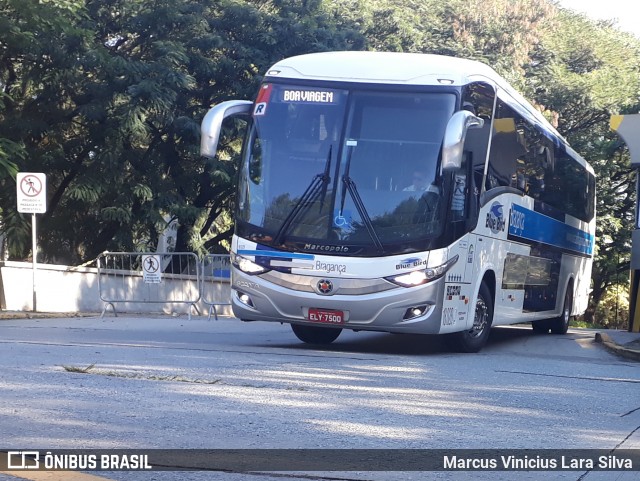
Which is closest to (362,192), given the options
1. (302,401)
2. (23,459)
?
(302,401)

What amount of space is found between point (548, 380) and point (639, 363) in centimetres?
384

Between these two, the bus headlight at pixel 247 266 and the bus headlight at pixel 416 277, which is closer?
the bus headlight at pixel 416 277

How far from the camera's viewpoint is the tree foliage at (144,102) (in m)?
25.4

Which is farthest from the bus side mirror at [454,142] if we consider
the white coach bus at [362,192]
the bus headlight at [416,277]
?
the bus headlight at [416,277]

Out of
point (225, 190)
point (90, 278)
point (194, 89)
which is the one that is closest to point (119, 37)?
point (194, 89)

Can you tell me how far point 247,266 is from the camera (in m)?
12.4

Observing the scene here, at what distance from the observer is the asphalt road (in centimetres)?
606

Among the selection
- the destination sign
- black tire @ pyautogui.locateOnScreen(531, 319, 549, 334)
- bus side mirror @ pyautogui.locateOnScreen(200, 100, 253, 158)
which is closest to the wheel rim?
the destination sign

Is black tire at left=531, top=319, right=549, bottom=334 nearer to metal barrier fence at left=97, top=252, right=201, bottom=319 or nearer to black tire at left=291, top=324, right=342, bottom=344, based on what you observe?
metal barrier fence at left=97, top=252, right=201, bottom=319

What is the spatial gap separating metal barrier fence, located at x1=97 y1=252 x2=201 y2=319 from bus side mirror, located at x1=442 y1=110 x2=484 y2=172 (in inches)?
410

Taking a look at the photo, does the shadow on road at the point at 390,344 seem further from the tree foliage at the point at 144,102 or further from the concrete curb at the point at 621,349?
the tree foliage at the point at 144,102

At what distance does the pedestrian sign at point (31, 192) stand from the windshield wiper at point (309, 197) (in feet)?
28.4

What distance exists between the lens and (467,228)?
41.4 feet

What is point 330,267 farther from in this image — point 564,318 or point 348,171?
point 564,318
